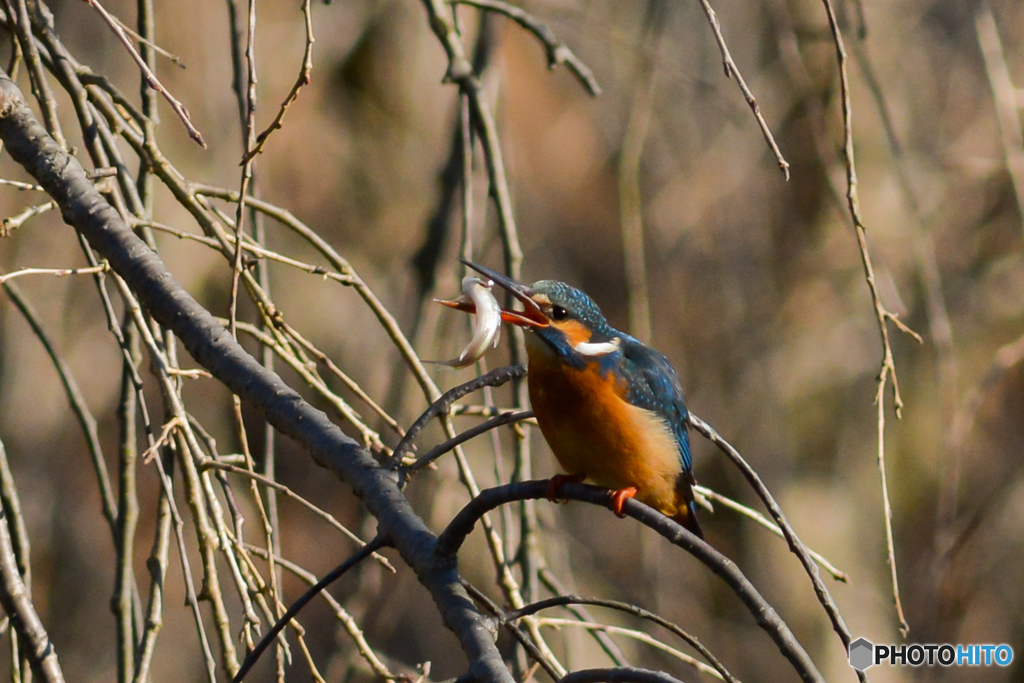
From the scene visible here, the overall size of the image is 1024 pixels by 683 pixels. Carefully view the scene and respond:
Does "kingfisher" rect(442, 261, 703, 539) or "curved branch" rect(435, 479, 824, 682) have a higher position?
"kingfisher" rect(442, 261, 703, 539)

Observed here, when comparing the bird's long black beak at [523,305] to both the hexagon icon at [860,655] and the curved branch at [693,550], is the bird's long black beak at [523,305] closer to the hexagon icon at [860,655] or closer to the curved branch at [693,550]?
the curved branch at [693,550]

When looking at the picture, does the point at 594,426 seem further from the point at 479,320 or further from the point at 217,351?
the point at 217,351

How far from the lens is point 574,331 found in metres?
2.20

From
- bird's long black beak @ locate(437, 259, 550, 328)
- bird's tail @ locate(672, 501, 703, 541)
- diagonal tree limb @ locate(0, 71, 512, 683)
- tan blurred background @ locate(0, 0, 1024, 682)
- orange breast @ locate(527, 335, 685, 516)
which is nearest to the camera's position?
diagonal tree limb @ locate(0, 71, 512, 683)

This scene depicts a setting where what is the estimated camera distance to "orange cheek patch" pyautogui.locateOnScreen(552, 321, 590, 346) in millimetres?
2182

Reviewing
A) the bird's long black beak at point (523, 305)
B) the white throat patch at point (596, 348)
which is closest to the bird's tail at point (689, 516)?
the white throat patch at point (596, 348)

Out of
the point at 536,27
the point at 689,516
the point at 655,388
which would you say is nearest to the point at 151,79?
the point at 536,27

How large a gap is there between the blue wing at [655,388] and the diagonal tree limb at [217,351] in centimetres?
96

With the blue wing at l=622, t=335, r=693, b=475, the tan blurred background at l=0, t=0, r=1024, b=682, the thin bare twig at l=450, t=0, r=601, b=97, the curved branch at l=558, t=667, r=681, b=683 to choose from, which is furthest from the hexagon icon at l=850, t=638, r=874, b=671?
the tan blurred background at l=0, t=0, r=1024, b=682

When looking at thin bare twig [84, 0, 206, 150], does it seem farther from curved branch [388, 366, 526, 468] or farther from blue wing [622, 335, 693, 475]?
blue wing [622, 335, 693, 475]

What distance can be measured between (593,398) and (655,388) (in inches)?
9.2

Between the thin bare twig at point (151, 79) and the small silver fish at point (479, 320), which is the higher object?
the thin bare twig at point (151, 79)

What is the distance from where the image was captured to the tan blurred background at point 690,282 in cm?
482

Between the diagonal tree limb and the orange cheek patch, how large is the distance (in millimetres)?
803
